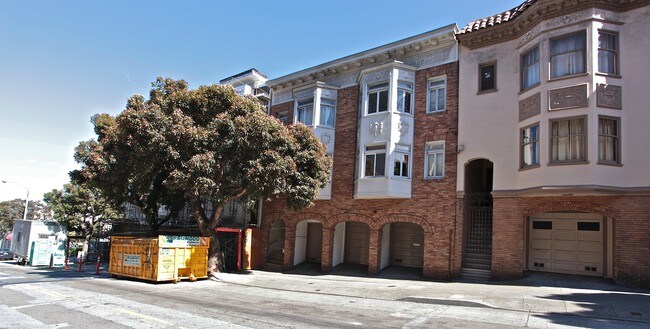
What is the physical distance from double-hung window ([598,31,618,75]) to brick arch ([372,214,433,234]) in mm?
8289

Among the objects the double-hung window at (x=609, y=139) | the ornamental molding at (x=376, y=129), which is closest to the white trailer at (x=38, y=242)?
the ornamental molding at (x=376, y=129)

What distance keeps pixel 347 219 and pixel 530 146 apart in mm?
8563

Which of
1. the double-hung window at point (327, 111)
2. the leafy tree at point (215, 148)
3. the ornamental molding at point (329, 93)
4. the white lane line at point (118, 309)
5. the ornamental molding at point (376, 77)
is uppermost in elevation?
the ornamental molding at point (376, 77)

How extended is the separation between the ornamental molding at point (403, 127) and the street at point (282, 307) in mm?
6335

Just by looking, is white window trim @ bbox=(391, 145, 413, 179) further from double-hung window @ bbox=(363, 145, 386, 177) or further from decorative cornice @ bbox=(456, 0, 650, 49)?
decorative cornice @ bbox=(456, 0, 650, 49)

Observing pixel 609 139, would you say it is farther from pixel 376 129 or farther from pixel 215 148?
pixel 215 148

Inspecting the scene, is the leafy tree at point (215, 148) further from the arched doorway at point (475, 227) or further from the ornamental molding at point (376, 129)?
the arched doorway at point (475, 227)

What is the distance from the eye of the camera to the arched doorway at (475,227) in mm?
17672

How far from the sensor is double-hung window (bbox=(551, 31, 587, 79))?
49.6 ft

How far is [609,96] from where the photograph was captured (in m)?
14.6

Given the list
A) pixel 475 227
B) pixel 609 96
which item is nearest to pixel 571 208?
pixel 609 96

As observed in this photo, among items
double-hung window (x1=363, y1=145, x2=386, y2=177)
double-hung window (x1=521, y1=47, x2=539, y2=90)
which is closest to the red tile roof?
double-hung window (x1=521, y1=47, x2=539, y2=90)

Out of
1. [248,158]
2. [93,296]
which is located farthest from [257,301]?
[248,158]

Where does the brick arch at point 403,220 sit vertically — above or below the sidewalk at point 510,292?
above
